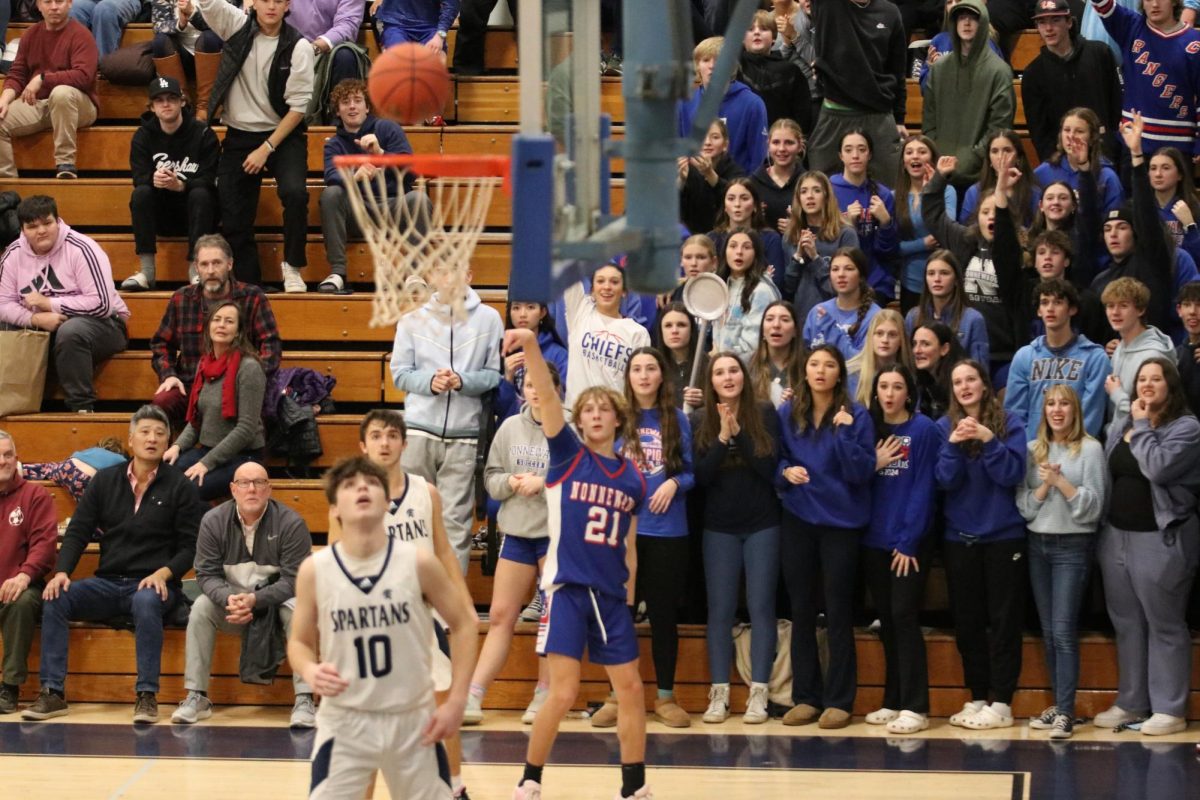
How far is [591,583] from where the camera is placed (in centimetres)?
739

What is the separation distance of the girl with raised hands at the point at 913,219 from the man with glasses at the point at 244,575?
13.0ft

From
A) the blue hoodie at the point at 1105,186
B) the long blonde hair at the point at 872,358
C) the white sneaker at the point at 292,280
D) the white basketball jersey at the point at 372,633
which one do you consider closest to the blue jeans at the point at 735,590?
the long blonde hair at the point at 872,358

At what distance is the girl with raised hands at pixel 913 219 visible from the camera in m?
10.3

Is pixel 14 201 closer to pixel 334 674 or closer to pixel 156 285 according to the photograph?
pixel 156 285

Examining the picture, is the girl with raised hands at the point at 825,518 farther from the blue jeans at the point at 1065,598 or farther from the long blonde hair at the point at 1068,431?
the blue jeans at the point at 1065,598

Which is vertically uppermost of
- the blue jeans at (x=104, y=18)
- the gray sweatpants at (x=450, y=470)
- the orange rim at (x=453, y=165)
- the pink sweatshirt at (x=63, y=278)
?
the blue jeans at (x=104, y=18)

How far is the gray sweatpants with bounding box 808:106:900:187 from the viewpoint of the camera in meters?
11.3

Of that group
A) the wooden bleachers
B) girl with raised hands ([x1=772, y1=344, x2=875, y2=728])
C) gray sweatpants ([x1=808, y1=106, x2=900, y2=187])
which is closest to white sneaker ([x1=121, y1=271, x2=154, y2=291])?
the wooden bleachers

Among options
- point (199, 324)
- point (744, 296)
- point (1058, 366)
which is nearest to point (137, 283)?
point (199, 324)

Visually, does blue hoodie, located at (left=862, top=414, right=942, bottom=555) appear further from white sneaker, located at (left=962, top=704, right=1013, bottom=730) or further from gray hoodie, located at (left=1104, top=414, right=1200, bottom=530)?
gray hoodie, located at (left=1104, top=414, right=1200, bottom=530)

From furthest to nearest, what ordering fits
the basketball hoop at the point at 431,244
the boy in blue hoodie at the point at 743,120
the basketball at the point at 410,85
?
the boy in blue hoodie at the point at 743,120, the basketball at the point at 410,85, the basketball hoop at the point at 431,244

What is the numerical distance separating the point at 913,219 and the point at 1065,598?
8.88 feet

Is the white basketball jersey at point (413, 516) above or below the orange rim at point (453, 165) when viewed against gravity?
below

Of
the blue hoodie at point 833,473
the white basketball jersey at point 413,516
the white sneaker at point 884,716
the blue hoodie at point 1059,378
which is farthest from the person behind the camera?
the blue hoodie at point 1059,378
